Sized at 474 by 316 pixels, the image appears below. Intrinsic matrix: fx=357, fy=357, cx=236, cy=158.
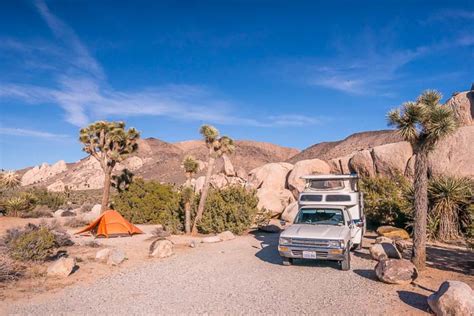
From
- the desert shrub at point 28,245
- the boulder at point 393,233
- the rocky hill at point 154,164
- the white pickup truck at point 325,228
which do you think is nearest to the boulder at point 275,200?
the boulder at point 393,233

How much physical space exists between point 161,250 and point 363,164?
2175 centimetres

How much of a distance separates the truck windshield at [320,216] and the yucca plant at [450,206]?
6.87 metres

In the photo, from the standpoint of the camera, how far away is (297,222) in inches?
476

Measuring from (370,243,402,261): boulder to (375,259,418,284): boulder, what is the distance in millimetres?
2674

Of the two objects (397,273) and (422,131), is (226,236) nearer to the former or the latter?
(397,273)

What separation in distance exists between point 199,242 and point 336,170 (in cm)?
2060

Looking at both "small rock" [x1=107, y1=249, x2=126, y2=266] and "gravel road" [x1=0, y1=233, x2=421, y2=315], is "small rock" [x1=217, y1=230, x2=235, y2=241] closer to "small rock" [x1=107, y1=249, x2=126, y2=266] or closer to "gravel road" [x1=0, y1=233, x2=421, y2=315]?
"gravel road" [x1=0, y1=233, x2=421, y2=315]

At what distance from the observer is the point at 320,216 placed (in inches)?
472

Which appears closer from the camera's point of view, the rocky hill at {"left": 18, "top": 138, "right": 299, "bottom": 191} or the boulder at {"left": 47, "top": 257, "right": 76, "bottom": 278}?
the boulder at {"left": 47, "top": 257, "right": 76, "bottom": 278}

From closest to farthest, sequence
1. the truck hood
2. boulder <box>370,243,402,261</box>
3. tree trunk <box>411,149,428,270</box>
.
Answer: tree trunk <box>411,149,428,270</box> → the truck hood → boulder <box>370,243,402,261</box>

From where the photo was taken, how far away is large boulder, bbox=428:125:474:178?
22.7 metres

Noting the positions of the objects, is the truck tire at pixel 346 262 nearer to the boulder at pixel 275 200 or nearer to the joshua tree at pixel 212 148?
the joshua tree at pixel 212 148

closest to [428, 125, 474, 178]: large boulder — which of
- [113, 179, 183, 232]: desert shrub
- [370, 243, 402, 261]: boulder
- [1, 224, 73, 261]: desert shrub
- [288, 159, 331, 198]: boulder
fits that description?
[288, 159, 331, 198]: boulder

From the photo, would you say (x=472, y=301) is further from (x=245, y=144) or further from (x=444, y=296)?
(x=245, y=144)
